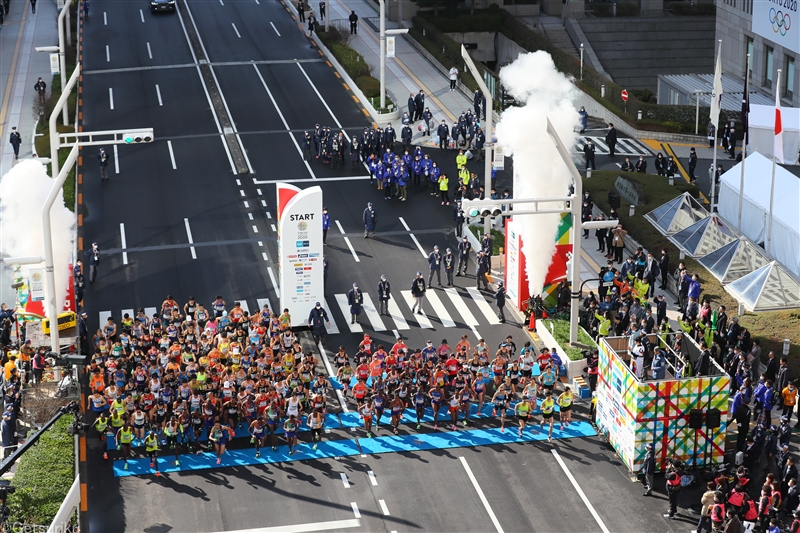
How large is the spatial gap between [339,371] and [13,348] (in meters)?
10.7

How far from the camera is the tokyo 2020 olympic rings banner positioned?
2502 inches

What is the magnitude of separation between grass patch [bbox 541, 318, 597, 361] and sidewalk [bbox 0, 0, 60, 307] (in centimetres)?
2152

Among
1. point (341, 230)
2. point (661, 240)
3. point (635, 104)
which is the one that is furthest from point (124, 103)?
point (661, 240)

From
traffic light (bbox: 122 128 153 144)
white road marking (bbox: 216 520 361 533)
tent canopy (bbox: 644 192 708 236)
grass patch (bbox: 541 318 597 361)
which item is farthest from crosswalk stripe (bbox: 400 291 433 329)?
white road marking (bbox: 216 520 361 533)

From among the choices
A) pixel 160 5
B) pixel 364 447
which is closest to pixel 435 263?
pixel 364 447

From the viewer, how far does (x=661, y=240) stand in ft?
159

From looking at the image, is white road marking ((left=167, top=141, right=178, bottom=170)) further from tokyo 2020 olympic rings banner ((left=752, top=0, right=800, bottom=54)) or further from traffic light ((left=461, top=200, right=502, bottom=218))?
tokyo 2020 olympic rings banner ((left=752, top=0, right=800, bottom=54))

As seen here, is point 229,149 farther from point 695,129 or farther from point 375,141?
point 695,129

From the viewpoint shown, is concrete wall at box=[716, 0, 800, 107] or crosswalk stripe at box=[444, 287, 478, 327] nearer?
crosswalk stripe at box=[444, 287, 478, 327]

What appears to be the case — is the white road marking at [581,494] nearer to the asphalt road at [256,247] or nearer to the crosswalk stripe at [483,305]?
the asphalt road at [256,247]

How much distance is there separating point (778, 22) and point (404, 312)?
1290 inches

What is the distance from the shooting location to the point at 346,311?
44844mm

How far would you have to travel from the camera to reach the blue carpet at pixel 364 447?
113ft

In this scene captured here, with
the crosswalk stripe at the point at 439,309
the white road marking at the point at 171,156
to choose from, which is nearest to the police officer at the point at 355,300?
the crosswalk stripe at the point at 439,309
